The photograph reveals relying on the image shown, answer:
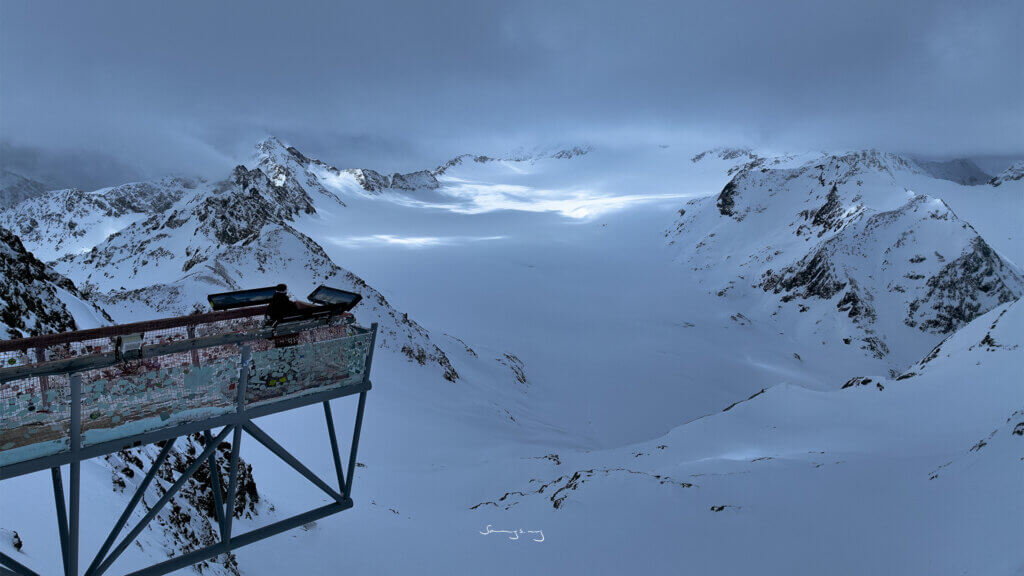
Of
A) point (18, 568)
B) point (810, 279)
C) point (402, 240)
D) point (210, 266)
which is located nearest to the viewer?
point (18, 568)

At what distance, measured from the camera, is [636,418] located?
52406 mm

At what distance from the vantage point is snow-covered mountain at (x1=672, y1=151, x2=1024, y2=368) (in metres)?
98.6

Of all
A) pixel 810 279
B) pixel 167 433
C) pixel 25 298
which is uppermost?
pixel 167 433

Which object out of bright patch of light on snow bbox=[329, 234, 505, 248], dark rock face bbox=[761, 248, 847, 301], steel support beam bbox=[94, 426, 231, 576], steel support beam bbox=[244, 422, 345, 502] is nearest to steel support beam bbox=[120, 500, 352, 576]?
steel support beam bbox=[94, 426, 231, 576]

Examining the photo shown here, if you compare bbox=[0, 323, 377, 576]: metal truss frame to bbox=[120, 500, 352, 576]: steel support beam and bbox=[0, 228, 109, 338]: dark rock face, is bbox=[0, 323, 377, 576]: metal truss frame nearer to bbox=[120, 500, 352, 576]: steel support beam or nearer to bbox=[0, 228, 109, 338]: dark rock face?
bbox=[120, 500, 352, 576]: steel support beam

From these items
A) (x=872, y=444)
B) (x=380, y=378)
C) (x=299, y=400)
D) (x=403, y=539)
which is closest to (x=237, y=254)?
(x=380, y=378)

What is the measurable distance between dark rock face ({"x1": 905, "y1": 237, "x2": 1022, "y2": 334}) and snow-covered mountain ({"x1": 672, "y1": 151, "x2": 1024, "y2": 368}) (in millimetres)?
161

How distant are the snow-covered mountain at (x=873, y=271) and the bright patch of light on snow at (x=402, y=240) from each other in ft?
254

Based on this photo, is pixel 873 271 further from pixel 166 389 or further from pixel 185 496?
pixel 166 389

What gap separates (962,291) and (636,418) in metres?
92.7

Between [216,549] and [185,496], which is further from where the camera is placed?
[185,496]

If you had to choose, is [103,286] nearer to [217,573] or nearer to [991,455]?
[217,573]

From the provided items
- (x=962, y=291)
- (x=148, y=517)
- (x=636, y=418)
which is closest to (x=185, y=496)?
(x=148, y=517)

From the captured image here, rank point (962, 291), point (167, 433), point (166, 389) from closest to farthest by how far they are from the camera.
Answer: point (167, 433) < point (166, 389) < point (962, 291)
